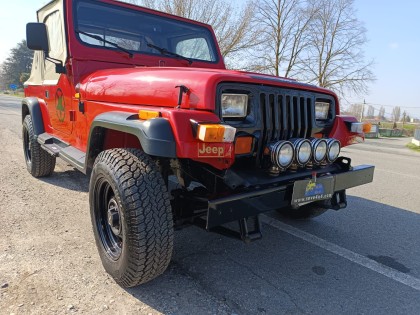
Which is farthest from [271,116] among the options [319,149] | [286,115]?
[319,149]

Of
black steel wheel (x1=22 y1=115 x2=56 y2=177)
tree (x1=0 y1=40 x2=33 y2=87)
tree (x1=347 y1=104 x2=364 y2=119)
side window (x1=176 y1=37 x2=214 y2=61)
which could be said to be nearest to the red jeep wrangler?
side window (x1=176 y1=37 x2=214 y2=61)

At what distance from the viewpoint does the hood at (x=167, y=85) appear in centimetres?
218

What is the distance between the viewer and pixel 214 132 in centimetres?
197

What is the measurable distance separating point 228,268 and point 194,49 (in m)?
2.63

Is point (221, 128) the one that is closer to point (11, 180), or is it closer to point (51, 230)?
point (51, 230)

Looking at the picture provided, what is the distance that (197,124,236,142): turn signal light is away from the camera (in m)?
1.95

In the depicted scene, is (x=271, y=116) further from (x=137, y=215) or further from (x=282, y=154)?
(x=137, y=215)

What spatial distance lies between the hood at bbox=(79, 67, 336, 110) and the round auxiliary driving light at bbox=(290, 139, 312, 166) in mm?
445

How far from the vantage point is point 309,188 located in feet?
8.02

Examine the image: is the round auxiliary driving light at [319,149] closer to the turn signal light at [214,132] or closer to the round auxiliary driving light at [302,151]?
the round auxiliary driving light at [302,151]

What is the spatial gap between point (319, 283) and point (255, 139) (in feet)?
3.87

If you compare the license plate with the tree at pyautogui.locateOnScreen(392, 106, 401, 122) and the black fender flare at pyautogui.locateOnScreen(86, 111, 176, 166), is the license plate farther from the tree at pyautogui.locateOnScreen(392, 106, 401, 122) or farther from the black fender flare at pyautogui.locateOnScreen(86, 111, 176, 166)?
the tree at pyautogui.locateOnScreen(392, 106, 401, 122)

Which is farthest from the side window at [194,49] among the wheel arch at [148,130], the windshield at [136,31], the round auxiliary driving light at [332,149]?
the round auxiliary driving light at [332,149]

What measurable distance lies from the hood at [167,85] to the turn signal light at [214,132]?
222 millimetres
